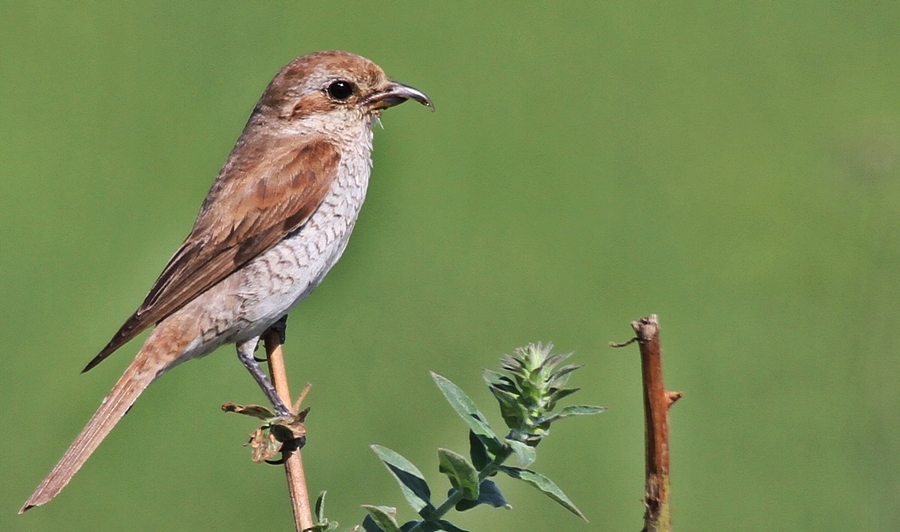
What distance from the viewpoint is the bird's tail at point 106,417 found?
89.5 inches

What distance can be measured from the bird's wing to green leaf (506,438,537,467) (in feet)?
5.14

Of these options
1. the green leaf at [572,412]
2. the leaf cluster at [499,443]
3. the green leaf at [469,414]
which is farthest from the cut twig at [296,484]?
the green leaf at [572,412]

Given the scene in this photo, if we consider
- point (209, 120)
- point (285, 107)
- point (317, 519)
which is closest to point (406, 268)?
point (209, 120)

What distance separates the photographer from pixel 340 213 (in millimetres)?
3102

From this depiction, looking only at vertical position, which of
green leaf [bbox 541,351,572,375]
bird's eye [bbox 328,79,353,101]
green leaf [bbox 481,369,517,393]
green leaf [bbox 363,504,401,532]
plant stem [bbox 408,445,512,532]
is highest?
bird's eye [bbox 328,79,353,101]

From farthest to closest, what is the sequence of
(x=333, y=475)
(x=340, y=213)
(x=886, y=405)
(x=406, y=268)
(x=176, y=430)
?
(x=406, y=268), (x=176, y=430), (x=333, y=475), (x=886, y=405), (x=340, y=213)

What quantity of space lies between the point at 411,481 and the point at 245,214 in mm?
1640

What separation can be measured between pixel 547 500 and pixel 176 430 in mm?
1295

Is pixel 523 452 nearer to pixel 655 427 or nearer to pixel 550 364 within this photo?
pixel 550 364

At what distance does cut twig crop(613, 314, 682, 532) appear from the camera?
3.95 feet

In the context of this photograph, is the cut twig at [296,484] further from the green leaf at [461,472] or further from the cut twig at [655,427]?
the cut twig at [655,427]

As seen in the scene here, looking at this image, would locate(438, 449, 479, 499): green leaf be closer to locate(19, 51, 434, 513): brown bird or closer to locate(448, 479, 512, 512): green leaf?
locate(448, 479, 512, 512): green leaf

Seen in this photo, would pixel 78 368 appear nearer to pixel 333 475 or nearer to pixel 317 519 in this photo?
pixel 333 475

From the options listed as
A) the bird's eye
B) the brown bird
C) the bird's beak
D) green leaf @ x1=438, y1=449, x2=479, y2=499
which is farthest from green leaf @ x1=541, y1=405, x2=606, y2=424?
the bird's eye
